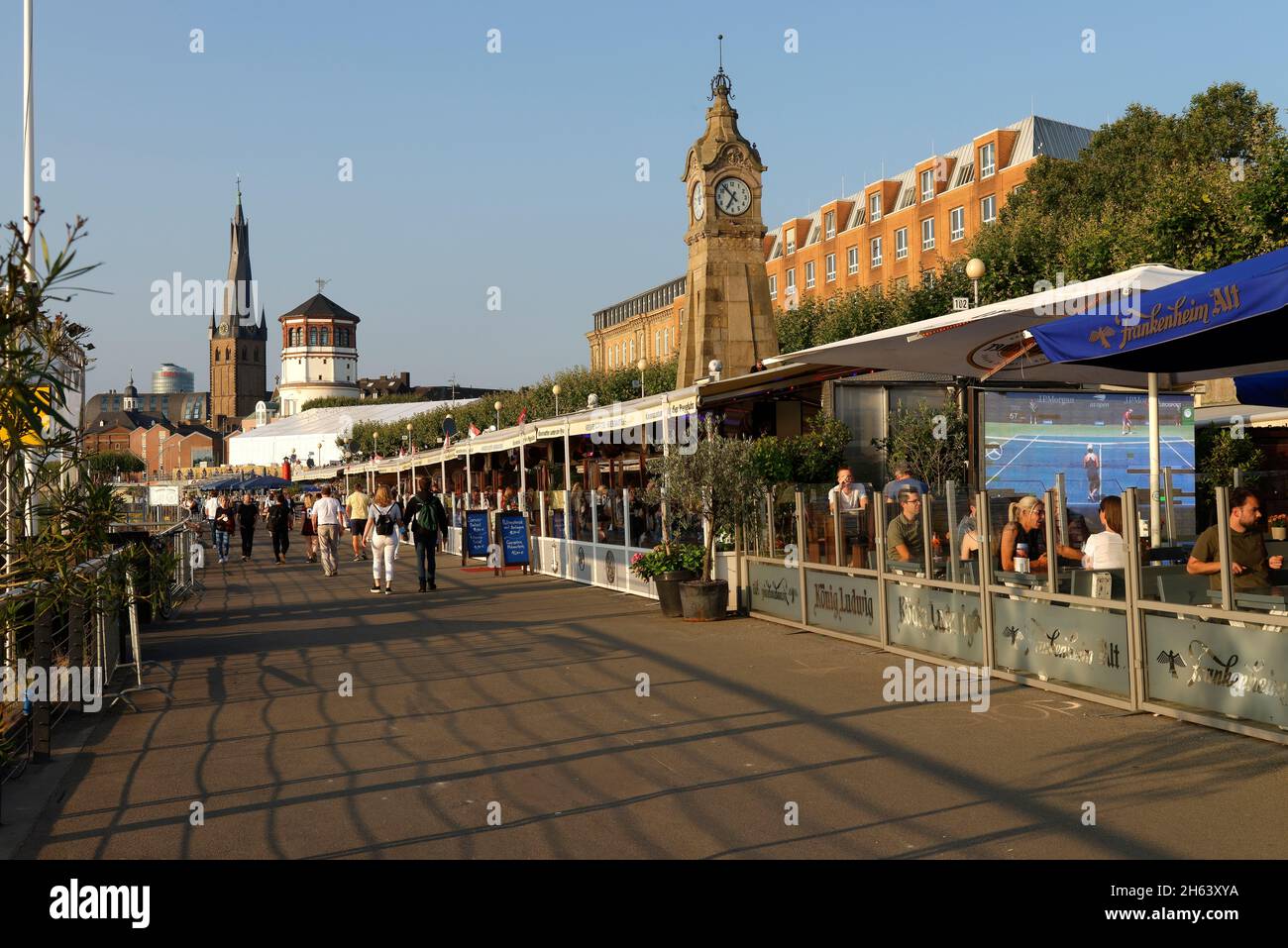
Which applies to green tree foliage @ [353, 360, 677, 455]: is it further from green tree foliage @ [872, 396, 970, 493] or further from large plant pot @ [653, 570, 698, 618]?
large plant pot @ [653, 570, 698, 618]

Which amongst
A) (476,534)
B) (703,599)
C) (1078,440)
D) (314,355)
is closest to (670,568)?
(703,599)

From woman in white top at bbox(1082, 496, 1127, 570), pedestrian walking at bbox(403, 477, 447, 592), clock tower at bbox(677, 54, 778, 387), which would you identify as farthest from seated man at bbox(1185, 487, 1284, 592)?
clock tower at bbox(677, 54, 778, 387)

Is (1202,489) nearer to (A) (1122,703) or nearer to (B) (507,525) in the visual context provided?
(A) (1122,703)

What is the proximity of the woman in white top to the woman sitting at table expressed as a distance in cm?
45

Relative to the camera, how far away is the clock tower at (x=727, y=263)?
30703 millimetres

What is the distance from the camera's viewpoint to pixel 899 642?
36.9ft

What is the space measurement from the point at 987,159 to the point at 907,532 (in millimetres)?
55773

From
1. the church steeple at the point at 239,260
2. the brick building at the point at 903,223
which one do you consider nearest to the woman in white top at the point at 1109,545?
the brick building at the point at 903,223

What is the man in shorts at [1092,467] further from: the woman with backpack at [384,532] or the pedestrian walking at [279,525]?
the pedestrian walking at [279,525]

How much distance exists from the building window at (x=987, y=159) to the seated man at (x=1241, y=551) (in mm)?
57140

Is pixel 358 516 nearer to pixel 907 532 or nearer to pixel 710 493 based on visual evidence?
pixel 710 493

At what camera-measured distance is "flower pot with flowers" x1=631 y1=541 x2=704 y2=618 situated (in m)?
14.6

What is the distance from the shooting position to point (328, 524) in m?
23.4
